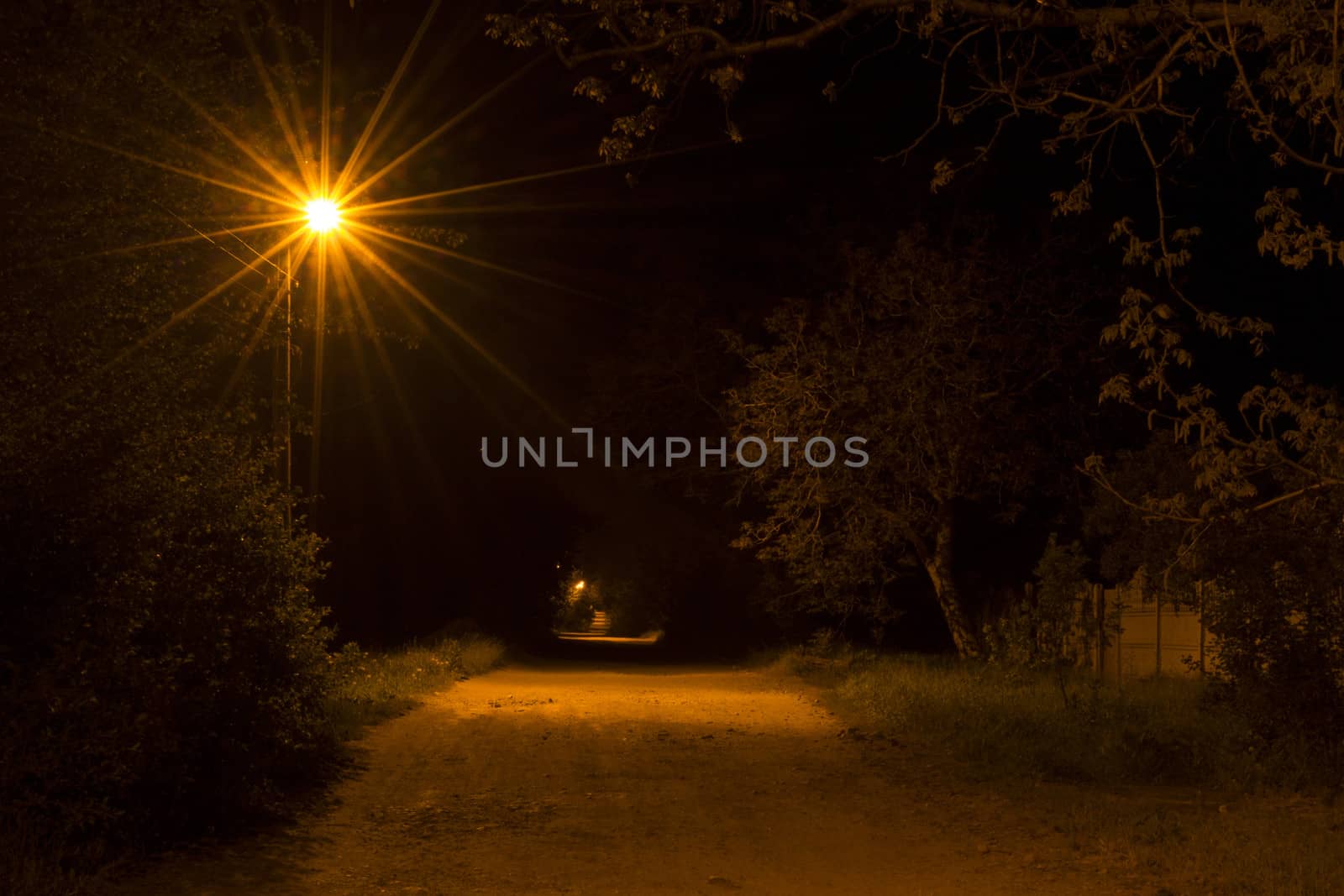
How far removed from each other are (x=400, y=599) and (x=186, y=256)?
99.7 feet

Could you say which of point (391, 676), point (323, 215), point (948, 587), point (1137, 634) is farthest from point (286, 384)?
point (948, 587)

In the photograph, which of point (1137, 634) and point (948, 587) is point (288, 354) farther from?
point (948, 587)

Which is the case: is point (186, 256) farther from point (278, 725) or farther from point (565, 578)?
point (565, 578)

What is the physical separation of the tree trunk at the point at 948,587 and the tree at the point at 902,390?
0.79 metres

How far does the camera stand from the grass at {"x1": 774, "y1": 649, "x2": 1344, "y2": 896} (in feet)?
25.9

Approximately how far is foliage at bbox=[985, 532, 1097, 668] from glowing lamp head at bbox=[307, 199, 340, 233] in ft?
40.3

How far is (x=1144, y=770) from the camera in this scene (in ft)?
37.5

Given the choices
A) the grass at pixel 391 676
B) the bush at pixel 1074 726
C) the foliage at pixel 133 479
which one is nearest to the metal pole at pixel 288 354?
the foliage at pixel 133 479

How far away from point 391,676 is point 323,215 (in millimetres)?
9844

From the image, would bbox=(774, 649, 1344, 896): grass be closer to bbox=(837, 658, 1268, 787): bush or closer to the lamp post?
bbox=(837, 658, 1268, 787): bush

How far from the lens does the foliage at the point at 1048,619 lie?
19219mm

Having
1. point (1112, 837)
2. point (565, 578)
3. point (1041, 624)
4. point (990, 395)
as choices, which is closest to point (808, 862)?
point (1112, 837)

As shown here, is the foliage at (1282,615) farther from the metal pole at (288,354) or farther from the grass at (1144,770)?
the metal pole at (288,354)

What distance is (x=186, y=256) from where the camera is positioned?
390 inches
